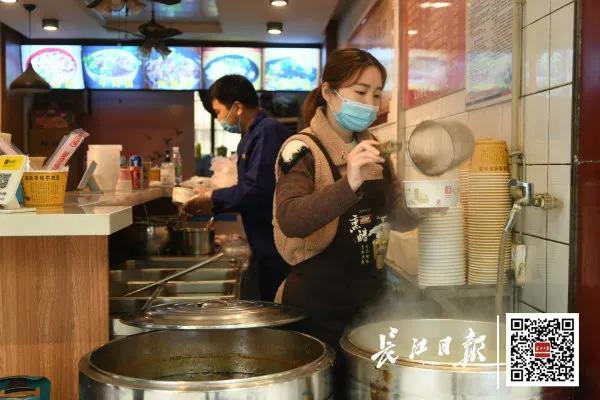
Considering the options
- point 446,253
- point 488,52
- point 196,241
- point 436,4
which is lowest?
point 196,241

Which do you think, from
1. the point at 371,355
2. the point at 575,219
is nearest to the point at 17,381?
the point at 371,355

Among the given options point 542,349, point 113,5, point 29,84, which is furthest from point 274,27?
point 542,349

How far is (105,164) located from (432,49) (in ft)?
5.47

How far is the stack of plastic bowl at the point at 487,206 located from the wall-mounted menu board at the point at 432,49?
2.09 feet

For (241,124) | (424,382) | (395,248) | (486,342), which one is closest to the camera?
(424,382)

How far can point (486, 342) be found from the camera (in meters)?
1.39

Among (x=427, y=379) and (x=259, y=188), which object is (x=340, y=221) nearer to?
(x=427, y=379)

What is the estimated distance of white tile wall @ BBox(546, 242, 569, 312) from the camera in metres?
1.64

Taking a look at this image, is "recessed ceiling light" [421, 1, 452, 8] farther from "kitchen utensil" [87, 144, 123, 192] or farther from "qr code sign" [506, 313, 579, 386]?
"qr code sign" [506, 313, 579, 386]

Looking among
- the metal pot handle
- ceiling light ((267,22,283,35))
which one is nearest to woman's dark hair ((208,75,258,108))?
the metal pot handle

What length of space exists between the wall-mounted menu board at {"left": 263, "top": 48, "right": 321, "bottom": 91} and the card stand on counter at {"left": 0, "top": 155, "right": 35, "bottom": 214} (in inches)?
247

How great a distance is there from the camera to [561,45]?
5.45ft

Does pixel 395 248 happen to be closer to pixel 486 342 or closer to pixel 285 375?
pixel 486 342

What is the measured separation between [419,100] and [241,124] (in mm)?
921
